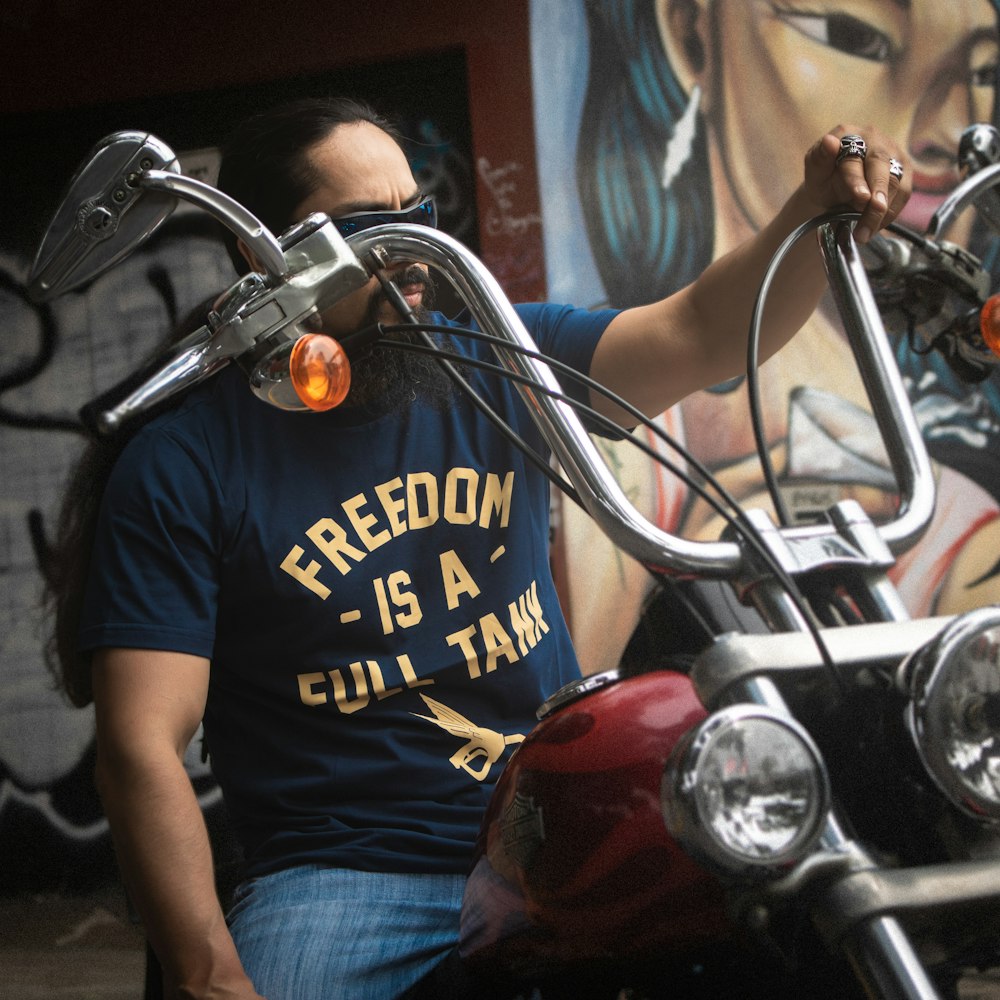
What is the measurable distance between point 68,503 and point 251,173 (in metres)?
0.59

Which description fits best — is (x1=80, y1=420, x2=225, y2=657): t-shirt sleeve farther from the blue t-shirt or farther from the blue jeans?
the blue jeans

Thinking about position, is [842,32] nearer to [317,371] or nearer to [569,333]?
[569,333]

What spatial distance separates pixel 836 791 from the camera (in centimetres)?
75

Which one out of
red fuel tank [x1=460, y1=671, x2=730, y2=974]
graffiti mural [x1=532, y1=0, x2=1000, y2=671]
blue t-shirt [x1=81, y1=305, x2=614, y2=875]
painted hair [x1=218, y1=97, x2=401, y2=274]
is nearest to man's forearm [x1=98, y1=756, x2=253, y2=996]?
blue t-shirt [x1=81, y1=305, x2=614, y2=875]

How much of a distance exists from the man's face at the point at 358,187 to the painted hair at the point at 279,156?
25 mm

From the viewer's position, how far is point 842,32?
4086 millimetres

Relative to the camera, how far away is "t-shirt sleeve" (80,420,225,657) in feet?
4.26

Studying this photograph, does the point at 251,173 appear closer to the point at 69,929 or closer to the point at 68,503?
the point at 68,503

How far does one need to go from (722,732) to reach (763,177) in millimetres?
3816

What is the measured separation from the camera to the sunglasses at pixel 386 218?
1162 mm

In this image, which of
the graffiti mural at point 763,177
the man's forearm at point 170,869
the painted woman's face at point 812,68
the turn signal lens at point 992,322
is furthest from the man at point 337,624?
the painted woman's face at point 812,68

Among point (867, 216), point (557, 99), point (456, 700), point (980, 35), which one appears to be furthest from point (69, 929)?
point (980, 35)

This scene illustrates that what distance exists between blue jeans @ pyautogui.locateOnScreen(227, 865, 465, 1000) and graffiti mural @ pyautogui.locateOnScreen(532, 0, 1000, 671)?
9.08 ft

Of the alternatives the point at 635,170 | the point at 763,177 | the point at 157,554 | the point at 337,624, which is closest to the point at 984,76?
the point at 763,177
